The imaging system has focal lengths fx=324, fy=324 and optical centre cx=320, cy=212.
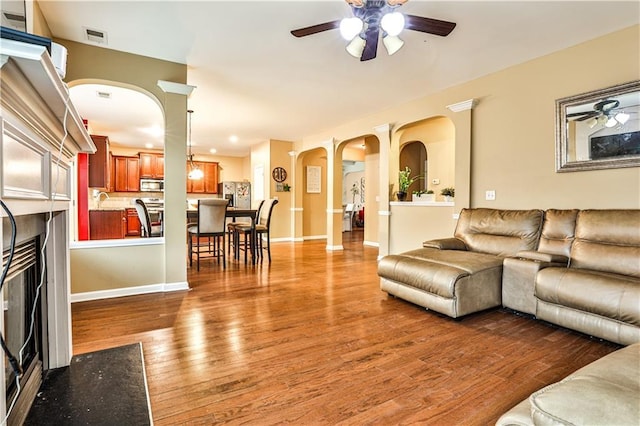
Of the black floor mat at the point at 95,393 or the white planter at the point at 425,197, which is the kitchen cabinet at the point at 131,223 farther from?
the black floor mat at the point at 95,393

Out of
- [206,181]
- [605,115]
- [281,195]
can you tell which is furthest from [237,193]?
[605,115]

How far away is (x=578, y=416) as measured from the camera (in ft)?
2.73

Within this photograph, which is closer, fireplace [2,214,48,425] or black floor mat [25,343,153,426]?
fireplace [2,214,48,425]

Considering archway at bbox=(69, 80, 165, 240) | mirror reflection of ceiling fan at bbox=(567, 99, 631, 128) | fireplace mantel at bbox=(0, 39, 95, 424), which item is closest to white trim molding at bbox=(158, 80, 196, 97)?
archway at bbox=(69, 80, 165, 240)

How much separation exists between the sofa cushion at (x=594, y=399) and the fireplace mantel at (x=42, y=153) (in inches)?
59.1

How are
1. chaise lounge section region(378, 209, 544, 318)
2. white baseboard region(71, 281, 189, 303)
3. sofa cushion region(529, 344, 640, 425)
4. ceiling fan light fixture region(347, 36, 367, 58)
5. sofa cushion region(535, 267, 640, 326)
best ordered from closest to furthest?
sofa cushion region(529, 344, 640, 425) < sofa cushion region(535, 267, 640, 326) < ceiling fan light fixture region(347, 36, 367, 58) < chaise lounge section region(378, 209, 544, 318) < white baseboard region(71, 281, 189, 303)

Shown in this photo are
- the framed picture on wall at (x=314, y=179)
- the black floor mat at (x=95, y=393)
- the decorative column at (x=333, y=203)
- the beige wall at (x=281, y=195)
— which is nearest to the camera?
the black floor mat at (x=95, y=393)

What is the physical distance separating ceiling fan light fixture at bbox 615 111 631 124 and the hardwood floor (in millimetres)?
1931

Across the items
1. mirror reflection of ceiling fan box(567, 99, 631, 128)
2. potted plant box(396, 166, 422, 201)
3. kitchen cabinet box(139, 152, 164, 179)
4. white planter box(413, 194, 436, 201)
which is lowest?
white planter box(413, 194, 436, 201)

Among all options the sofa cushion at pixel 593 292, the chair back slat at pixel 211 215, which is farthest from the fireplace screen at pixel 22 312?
the sofa cushion at pixel 593 292

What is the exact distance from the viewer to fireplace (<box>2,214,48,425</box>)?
4.07 feet

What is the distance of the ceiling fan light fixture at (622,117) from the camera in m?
2.84

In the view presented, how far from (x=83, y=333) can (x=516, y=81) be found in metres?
4.79

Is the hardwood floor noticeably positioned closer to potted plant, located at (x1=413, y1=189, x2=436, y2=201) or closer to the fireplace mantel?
the fireplace mantel
